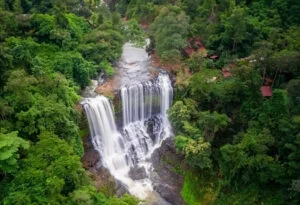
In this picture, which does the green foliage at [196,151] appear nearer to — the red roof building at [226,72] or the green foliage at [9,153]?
the red roof building at [226,72]

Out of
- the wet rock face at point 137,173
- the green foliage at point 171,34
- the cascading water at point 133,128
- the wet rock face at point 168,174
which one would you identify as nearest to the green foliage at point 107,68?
the cascading water at point 133,128

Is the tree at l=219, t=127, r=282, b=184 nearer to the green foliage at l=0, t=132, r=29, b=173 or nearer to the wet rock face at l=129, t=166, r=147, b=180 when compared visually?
the wet rock face at l=129, t=166, r=147, b=180

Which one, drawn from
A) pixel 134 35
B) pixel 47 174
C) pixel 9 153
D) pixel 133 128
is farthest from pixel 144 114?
pixel 9 153

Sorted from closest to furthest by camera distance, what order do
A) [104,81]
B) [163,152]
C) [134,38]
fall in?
[163,152]
[104,81]
[134,38]

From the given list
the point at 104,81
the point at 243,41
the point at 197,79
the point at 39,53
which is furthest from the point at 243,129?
the point at 39,53

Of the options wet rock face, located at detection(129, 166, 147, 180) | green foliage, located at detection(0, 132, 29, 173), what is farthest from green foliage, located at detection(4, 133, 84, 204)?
wet rock face, located at detection(129, 166, 147, 180)

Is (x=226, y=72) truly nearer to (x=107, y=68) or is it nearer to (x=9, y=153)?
(x=107, y=68)

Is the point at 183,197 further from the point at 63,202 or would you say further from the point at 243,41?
the point at 243,41
